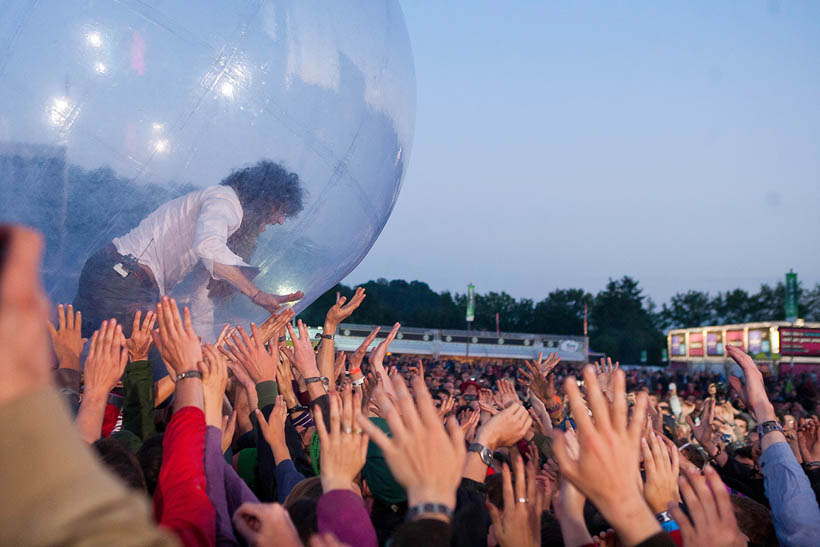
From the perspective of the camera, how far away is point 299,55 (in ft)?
10.00

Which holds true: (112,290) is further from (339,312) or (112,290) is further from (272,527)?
(272,527)

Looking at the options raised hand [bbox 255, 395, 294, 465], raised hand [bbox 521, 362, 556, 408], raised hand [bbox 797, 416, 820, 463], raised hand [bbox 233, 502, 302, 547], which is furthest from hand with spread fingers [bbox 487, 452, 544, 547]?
raised hand [bbox 521, 362, 556, 408]

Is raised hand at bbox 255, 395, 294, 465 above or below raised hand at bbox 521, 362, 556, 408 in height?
below

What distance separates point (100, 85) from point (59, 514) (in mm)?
2407

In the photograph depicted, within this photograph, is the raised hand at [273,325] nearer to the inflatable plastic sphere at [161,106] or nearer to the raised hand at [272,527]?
the inflatable plastic sphere at [161,106]

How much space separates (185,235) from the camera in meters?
3.06

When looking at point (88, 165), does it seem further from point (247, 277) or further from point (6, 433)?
point (6, 433)

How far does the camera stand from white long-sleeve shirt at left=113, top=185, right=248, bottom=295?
2961 millimetres

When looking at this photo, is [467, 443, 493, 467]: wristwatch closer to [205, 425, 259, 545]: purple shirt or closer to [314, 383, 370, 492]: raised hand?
[314, 383, 370, 492]: raised hand

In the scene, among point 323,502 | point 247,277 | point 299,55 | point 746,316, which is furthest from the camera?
point 746,316

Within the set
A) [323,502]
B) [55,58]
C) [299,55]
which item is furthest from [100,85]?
[323,502]

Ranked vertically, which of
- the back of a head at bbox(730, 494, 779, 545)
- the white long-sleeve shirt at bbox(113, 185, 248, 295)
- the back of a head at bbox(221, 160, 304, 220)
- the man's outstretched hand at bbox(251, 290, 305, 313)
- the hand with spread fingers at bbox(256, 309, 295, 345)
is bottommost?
the back of a head at bbox(730, 494, 779, 545)

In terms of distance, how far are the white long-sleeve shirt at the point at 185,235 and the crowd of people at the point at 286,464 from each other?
28 cm

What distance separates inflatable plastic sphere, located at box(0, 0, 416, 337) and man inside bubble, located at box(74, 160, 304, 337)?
0.05 m
